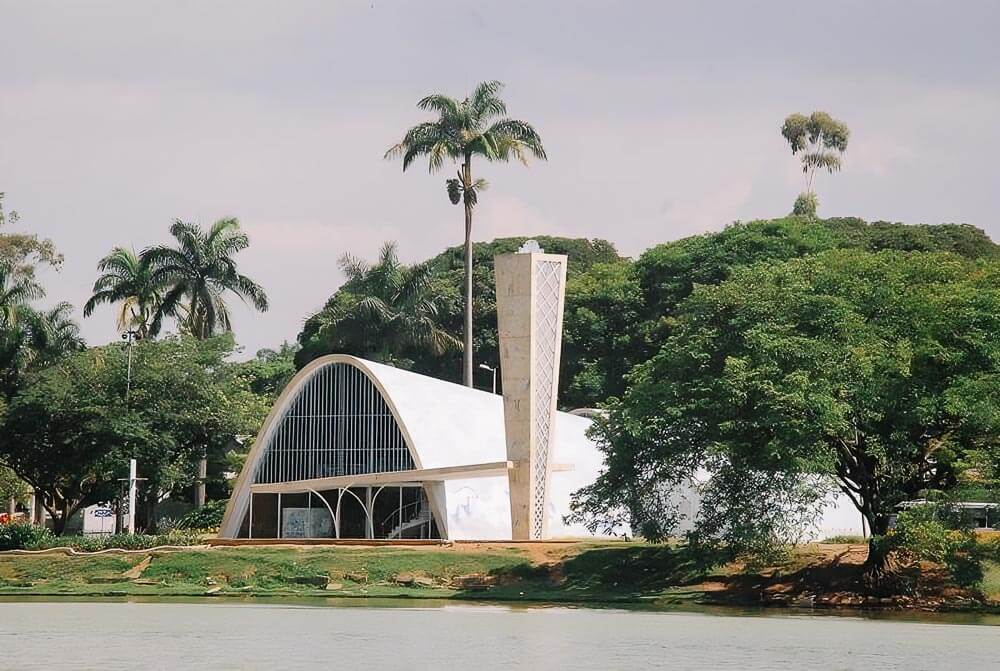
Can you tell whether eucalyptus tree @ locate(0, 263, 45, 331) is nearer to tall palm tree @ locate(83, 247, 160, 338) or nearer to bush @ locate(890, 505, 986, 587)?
tall palm tree @ locate(83, 247, 160, 338)

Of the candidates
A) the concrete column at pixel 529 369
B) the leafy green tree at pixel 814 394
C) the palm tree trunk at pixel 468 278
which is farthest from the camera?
the palm tree trunk at pixel 468 278

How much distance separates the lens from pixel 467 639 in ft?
86.8

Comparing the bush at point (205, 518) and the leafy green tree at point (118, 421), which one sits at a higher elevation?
the leafy green tree at point (118, 421)

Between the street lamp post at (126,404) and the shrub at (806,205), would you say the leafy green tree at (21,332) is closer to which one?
the street lamp post at (126,404)

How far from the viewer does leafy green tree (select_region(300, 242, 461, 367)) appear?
75.1 m

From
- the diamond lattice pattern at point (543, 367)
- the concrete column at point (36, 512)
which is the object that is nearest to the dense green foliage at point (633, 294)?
the concrete column at point (36, 512)

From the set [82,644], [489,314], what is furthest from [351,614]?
[489,314]

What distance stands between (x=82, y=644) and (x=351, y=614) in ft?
29.2

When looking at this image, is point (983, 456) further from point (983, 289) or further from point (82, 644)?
point (82, 644)

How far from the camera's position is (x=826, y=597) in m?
37.8

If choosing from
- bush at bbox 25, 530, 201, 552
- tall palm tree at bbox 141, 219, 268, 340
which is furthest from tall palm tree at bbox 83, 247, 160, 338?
bush at bbox 25, 530, 201, 552

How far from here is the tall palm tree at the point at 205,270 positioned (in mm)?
67000

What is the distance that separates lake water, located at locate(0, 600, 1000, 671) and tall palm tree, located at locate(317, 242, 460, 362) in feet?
132

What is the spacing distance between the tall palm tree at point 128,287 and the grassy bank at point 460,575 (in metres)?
24.2
